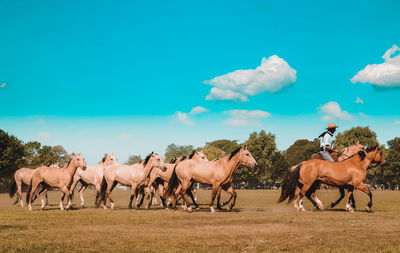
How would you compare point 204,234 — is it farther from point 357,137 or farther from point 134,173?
point 357,137

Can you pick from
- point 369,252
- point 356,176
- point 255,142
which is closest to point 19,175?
point 356,176

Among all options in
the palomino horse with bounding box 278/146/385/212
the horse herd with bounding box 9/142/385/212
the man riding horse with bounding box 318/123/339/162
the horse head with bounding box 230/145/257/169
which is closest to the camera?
the palomino horse with bounding box 278/146/385/212

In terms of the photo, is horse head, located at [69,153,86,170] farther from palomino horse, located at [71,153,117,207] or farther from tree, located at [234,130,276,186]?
tree, located at [234,130,276,186]

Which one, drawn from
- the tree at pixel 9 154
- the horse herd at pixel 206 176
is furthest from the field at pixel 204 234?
the tree at pixel 9 154

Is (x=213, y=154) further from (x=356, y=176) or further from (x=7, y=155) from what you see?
(x=356, y=176)

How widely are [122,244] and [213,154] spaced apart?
101 metres

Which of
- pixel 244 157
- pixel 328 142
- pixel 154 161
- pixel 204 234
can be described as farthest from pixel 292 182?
pixel 204 234

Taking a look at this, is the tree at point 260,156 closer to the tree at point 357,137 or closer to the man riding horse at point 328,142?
the tree at point 357,137

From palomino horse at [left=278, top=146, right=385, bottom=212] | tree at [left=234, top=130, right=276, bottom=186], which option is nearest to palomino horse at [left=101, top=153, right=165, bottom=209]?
palomino horse at [left=278, top=146, right=385, bottom=212]

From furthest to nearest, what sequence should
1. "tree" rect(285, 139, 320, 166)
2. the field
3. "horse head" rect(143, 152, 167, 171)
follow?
"tree" rect(285, 139, 320, 166)
"horse head" rect(143, 152, 167, 171)
the field

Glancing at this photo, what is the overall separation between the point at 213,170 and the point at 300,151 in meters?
92.6

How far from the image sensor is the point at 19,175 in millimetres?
26156

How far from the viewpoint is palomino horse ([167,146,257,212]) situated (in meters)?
18.8

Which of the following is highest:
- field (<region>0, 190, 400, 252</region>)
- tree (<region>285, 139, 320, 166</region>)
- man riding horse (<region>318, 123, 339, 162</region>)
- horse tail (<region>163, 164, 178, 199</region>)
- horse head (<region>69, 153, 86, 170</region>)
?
tree (<region>285, 139, 320, 166</region>)
